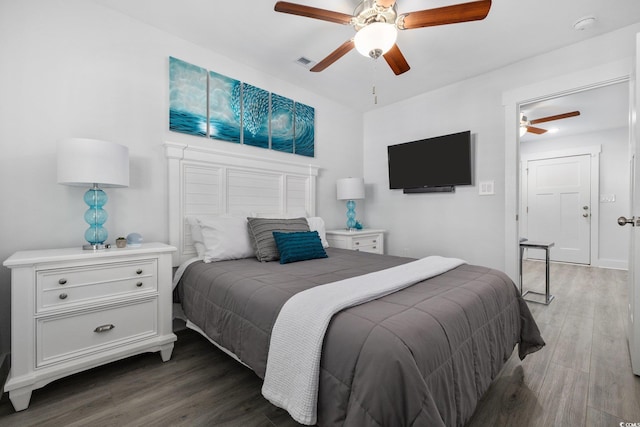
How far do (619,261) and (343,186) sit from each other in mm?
5125

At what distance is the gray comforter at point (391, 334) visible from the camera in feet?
3.07

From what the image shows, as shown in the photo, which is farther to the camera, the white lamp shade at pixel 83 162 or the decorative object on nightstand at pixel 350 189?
the decorative object on nightstand at pixel 350 189

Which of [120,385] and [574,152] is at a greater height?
[574,152]

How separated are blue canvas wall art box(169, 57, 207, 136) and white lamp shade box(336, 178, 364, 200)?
180cm

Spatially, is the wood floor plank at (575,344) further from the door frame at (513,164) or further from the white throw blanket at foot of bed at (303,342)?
the white throw blanket at foot of bed at (303,342)

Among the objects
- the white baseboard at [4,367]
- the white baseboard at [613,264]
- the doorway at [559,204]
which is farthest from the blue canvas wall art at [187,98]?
the white baseboard at [613,264]

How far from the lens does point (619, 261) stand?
5.01 m

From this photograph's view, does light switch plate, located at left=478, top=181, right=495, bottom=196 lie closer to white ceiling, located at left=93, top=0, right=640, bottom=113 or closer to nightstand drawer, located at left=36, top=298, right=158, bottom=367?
white ceiling, located at left=93, top=0, right=640, bottom=113

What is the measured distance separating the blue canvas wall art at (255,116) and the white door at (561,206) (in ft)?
18.7

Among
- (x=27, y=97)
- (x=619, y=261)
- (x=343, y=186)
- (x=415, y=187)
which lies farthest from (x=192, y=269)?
(x=619, y=261)

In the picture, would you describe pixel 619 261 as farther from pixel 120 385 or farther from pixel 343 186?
pixel 120 385

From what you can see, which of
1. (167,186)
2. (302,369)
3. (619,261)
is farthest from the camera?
(619,261)

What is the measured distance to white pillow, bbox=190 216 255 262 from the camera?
2307 mm

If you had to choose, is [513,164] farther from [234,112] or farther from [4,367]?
[4,367]
